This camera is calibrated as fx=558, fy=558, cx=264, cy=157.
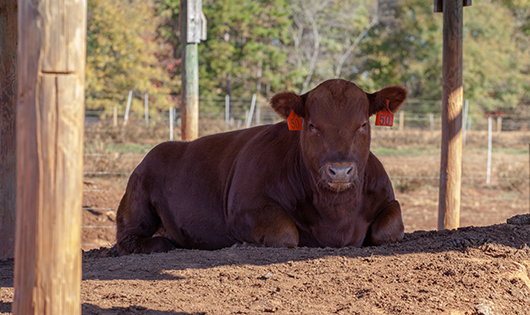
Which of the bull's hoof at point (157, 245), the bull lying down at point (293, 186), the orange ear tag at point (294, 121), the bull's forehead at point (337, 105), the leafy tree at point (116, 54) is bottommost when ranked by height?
the bull's hoof at point (157, 245)

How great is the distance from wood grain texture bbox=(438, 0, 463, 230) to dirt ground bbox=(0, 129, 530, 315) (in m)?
1.08

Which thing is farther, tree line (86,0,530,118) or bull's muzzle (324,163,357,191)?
tree line (86,0,530,118)

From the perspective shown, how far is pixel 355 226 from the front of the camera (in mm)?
4980

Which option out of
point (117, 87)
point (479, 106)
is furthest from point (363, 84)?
point (117, 87)

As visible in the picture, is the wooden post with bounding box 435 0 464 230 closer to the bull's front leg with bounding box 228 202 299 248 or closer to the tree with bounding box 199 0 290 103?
the bull's front leg with bounding box 228 202 299 248

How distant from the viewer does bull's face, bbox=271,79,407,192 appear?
14.5 feet

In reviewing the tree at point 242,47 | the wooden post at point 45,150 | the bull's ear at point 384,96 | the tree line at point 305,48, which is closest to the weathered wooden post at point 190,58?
the bull's ear at point 384,96

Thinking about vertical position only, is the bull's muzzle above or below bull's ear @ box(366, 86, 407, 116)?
below

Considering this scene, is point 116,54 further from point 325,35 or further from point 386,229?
point 386,229

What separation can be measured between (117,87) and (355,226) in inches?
985

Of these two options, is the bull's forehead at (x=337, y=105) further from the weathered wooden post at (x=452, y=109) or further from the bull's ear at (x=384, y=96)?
the weathered wooden post at (x=452, y=109)

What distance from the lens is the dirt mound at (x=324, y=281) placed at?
3.17m

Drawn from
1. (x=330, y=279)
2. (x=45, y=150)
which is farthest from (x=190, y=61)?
(x=45, y=150)

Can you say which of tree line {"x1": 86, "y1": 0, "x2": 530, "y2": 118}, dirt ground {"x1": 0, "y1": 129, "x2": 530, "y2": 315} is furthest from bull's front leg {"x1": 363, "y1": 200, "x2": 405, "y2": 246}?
tree line {"x1": 86, "y1": 0, "x2": 530, "y2": 118}
